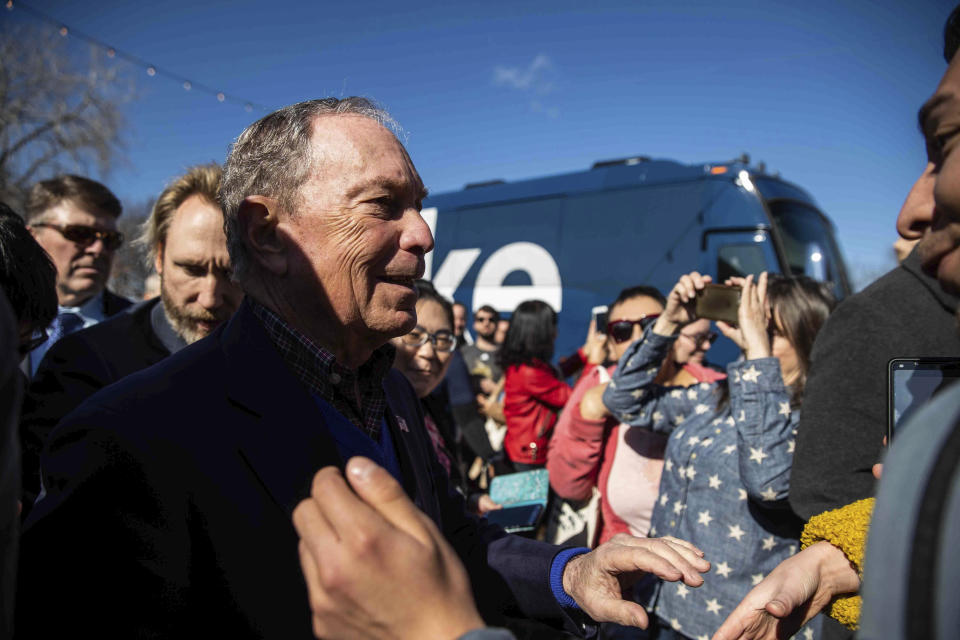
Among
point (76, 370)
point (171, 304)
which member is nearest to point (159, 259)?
point (171, 304)

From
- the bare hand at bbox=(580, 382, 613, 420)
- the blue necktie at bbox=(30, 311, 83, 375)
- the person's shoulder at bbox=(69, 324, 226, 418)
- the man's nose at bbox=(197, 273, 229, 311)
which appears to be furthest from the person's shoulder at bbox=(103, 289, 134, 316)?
the bare hand at bbox=(580, 382, 613, 420)

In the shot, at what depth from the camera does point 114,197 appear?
3541 mm

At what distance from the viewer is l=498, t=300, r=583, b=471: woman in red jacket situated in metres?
4.30

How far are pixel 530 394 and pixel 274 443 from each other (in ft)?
10.4

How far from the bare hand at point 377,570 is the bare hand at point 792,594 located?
81 centimetres

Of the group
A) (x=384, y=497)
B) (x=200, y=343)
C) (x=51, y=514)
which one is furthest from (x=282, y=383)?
(x=384, y=497)

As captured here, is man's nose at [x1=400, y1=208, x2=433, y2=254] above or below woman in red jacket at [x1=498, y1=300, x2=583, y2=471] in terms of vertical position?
above

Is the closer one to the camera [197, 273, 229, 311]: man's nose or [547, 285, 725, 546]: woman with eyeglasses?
[197, 273, 229, 311]: man's nose

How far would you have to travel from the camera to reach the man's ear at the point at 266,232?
151cm

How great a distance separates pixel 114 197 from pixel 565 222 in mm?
6526

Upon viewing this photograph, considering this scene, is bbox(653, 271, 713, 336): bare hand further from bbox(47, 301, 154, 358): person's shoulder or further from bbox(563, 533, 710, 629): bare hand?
bbox(47, 301, 154, 358): person's shoulder

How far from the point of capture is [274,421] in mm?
1270

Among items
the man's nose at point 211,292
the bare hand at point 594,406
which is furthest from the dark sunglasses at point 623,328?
the man's nose at point 211,292

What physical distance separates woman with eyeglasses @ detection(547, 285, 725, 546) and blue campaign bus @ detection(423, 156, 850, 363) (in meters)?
4.24
